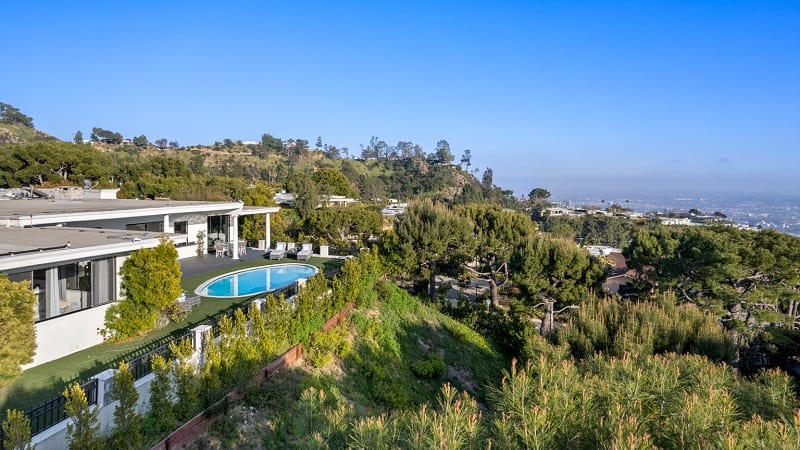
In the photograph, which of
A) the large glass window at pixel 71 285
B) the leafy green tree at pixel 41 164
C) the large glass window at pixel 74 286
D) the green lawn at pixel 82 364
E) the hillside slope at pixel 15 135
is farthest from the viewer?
the hillside slope at pixel 15 135

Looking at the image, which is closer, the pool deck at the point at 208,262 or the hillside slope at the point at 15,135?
the pool deck at the point at 208,262

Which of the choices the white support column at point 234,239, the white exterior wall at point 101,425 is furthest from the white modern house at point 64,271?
the white support column at point 234,239

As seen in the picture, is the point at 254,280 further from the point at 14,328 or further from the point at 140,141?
the point at 140,141

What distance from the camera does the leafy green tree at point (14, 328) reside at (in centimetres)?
659

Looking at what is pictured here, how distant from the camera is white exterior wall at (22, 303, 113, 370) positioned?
28.0 feet

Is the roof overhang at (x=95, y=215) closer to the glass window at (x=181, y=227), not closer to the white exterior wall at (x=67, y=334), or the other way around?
the glass window at (x=181, y=227)

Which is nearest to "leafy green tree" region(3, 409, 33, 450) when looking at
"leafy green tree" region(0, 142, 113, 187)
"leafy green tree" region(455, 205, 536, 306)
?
"leafy green tree" region(455, 205, 536, 306)

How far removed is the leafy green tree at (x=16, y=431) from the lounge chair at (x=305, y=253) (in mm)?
15731

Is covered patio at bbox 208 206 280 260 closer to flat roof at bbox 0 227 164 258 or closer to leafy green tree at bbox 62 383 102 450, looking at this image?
flat roof at bbox 0 227 164 258

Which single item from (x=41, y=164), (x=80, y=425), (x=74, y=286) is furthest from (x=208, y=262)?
(x=41, y=164)

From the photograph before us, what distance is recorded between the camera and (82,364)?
848 centimetres

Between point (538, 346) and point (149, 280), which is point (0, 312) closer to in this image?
point (149, 280)

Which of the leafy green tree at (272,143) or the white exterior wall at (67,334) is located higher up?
the leafy green tree at (272,143)

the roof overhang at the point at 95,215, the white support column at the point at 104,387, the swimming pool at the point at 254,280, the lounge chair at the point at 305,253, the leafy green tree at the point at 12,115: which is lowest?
the swimming pool at the point at 254,280
